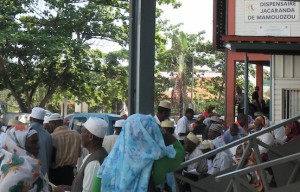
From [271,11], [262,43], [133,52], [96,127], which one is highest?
[271,11]

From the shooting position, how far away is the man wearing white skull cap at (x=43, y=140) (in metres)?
6.98

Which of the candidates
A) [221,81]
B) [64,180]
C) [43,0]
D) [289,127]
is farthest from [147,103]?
[221,81]

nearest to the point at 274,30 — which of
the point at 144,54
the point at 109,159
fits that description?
the point at 144,54

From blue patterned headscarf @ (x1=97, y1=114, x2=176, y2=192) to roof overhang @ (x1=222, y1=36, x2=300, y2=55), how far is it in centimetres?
988

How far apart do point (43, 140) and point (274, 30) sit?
1129 cm

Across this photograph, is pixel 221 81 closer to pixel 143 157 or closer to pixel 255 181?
Answer: pixel 255 181

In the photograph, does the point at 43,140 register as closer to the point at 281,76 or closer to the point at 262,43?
the point at 262,43

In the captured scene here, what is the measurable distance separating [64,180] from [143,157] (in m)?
4.15

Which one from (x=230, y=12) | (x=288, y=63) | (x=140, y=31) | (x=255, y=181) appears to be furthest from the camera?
(x=230, y=12)

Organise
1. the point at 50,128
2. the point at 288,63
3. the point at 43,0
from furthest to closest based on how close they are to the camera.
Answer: the point at 43,0 → the point at 288,63 → the point at 50,128

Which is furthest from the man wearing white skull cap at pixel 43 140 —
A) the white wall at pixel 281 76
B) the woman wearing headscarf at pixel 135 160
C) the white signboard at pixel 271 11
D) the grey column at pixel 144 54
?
the white signboard at pixel 271 11

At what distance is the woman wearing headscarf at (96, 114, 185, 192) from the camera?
3.59m

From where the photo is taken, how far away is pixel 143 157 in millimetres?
3576

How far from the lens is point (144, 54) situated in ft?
17.2
